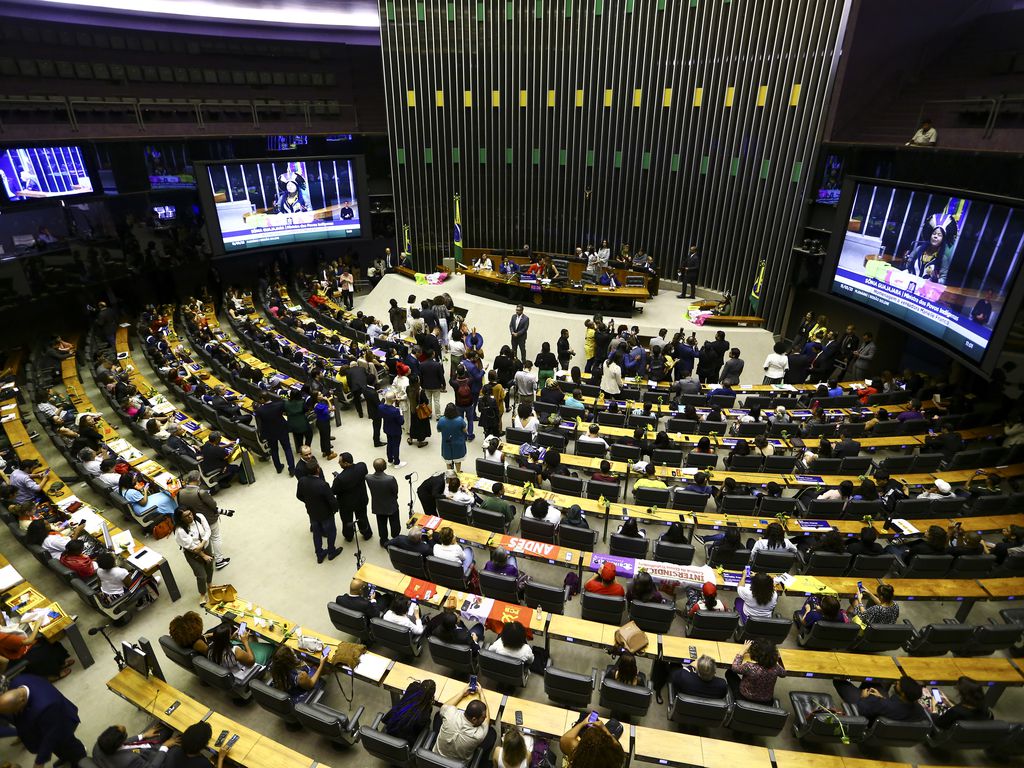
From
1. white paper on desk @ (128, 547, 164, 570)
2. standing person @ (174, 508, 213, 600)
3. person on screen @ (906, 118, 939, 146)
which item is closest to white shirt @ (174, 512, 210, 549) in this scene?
standing person @ (174, 508, 213, 600)

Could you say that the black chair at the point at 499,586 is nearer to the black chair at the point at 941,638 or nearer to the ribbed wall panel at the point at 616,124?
the black chair at the point at 941,638

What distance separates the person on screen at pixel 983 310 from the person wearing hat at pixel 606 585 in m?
7.90

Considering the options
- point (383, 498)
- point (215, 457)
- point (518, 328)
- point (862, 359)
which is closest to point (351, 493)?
point (383, 498)

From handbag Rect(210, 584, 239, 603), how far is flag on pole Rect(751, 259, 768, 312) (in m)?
14.5

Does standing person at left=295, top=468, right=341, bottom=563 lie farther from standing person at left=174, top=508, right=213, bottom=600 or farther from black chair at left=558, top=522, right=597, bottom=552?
black chair at left=558, top=522, right=597, bottom=552

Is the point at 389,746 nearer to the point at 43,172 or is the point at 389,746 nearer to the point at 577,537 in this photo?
the point at 577,537

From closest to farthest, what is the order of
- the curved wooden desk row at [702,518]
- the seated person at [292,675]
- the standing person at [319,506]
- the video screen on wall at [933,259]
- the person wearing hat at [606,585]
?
the seated person at [292,675] → the person wearing hat at [606,585] → the standing person at [319,506] → the curved wooden desk row at [702,518] → the video screen on wall at [933,259]

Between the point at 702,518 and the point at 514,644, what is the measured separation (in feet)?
11.1

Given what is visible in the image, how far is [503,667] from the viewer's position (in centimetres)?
507

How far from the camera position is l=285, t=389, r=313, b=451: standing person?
8.77 meters

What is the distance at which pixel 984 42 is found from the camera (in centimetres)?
1260

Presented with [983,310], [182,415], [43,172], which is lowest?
[182,415]

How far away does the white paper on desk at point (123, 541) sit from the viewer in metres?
6.85

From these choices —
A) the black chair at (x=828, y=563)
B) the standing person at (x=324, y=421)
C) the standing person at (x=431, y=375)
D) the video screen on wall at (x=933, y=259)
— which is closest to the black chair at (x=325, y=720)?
the standing person at (x=324, y=421)
